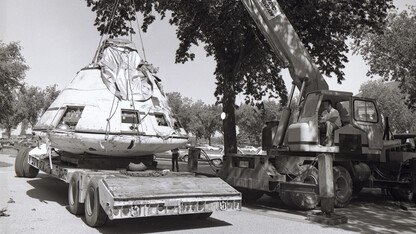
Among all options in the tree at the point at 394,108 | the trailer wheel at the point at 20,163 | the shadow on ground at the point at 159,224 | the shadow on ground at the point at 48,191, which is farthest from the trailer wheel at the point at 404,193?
the tree at the point at 394,108

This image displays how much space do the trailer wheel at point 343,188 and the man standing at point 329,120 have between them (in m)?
0.86

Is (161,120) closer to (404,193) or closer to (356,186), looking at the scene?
(356,186)

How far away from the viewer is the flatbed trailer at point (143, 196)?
601cm

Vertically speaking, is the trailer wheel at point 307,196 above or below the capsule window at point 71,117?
below

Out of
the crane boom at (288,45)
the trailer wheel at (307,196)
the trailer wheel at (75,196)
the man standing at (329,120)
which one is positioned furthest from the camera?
the crane boom at (288,45)

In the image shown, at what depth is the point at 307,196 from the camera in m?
9.76

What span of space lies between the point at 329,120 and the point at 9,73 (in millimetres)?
22415

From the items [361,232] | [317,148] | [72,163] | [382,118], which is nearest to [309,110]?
[317,148]

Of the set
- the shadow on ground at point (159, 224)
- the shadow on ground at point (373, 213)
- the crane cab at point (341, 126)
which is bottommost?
the shadow on ground at point (373, 213)

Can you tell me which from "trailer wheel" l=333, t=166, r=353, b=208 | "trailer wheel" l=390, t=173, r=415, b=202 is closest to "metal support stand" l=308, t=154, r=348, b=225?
"trailer wheel" l=333, t=166, r=353, b=208

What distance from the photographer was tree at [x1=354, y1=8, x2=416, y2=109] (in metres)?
25.1

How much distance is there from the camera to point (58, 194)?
11.0 m

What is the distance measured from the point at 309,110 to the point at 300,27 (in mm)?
6514

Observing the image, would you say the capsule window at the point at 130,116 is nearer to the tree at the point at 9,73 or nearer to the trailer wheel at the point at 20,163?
the trailer wheel at the point at 20,163
